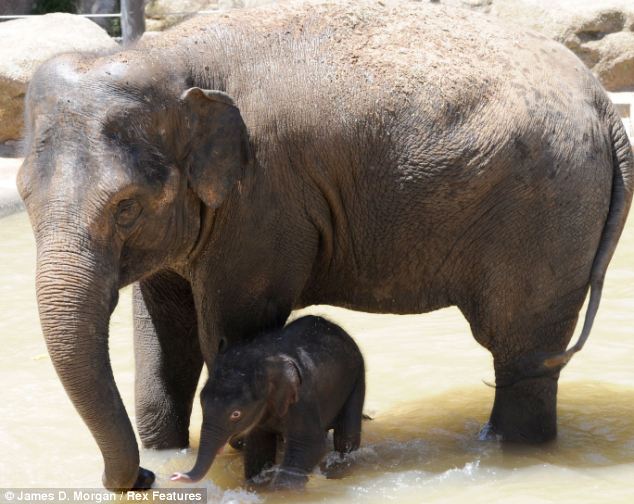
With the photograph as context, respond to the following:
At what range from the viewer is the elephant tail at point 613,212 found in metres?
5.15

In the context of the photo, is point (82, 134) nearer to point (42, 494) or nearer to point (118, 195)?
point (118, 195)

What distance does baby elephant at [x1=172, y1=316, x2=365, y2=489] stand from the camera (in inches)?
181

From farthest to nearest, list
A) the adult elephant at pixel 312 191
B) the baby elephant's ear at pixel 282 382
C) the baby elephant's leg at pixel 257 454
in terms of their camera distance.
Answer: the baby elephant's leg at pixel 257 454
the baby elephant's ear at pixel 282 382
the adult elephant at pixel 312 191

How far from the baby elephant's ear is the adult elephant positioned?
206 millimetres

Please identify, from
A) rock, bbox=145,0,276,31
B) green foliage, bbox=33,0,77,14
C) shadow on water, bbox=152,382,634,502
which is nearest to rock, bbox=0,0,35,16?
green foliage, bbox=33,0,77,14

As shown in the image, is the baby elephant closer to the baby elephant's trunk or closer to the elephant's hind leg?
the baby elephant's trunk

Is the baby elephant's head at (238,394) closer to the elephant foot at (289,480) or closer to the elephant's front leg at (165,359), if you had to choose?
the elephant foot at (289,480)

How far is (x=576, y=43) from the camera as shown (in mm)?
16406

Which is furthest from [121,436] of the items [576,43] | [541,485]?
[576,43]

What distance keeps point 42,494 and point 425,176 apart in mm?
2030

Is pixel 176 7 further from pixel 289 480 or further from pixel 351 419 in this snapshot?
pixel 289 480

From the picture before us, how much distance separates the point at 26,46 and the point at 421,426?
368 inches

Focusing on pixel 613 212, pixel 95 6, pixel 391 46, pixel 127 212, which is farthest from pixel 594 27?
pixel 127 212

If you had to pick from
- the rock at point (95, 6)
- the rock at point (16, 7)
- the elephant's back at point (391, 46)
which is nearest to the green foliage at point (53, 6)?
the rock at point (16, 7)
